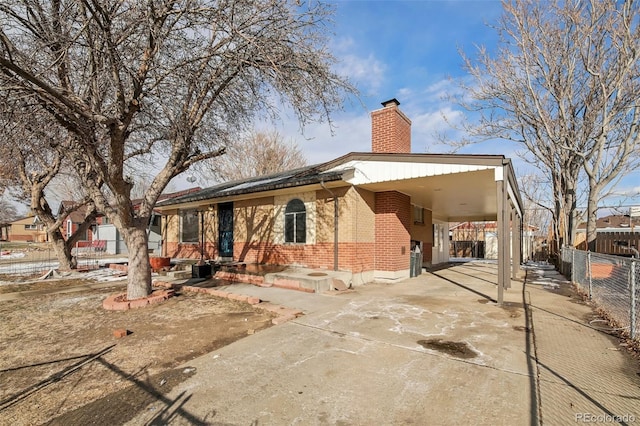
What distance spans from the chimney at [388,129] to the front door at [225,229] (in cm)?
677

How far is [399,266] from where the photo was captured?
1043cm

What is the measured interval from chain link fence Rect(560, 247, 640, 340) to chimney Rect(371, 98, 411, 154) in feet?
19.5

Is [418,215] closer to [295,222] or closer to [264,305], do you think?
[295,222]

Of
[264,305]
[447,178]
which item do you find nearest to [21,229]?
[264,305]

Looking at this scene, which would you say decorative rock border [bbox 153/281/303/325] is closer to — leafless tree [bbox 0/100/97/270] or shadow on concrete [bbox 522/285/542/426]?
shadow on concrete [bbox 522/285/542/426]

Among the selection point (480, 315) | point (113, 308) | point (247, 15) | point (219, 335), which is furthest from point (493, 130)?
point (113, 308)

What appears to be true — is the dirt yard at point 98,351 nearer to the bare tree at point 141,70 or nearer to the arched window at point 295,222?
the bare tree at point 141,70

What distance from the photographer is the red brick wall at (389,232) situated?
1016 centimetres

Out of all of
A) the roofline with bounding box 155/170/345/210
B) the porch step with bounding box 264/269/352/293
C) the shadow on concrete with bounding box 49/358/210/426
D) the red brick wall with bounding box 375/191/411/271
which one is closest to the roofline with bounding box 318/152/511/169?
the roofline with bounding box 155/170/345/210

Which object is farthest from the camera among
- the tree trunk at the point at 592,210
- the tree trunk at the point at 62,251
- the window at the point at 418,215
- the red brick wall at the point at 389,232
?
the window at the point at 418,215

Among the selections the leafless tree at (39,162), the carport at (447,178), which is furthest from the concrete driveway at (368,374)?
the leafless tree at (39,162)

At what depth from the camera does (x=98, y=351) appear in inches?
168

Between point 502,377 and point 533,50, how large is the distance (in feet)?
43.0

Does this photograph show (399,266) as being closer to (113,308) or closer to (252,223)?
(252,223)
